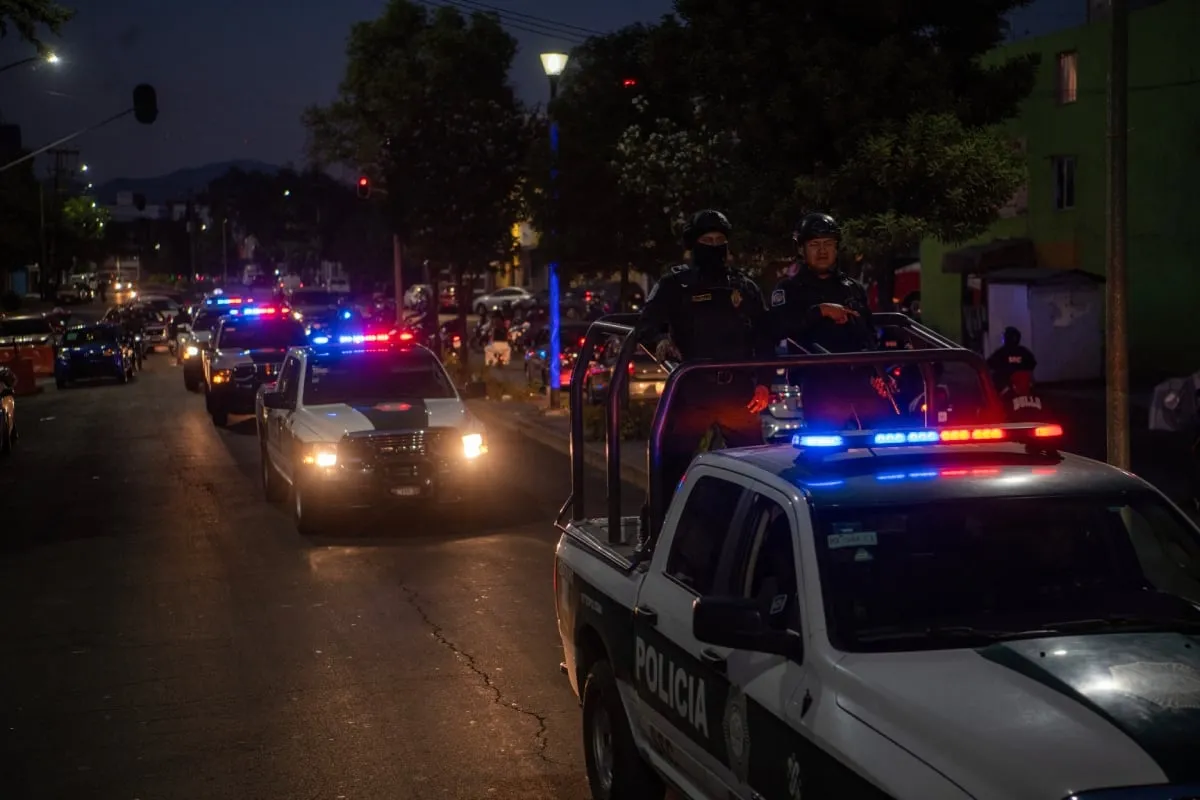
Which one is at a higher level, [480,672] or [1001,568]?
[1001,568]

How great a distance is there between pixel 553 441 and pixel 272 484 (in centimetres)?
728

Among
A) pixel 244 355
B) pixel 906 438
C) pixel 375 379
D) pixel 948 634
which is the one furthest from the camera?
pixel 244 355

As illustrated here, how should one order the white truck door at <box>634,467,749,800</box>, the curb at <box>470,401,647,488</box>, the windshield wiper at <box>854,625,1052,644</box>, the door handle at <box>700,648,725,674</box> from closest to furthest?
1. the windshield wiper at <box>854,625,1052,644</box>
2. the door handle at <box>700,648,725,674</box>
3. the white truck door at <box>634,467,749,800</box>
4. the curb at <box>470,401,647,488</box>

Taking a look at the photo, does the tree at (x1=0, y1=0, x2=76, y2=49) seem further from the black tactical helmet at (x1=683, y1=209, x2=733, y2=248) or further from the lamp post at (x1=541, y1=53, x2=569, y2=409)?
the black tactical helmet at (x1=683, y1=209, x2=733, y2=248)

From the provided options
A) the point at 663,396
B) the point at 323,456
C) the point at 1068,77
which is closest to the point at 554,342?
the point at 323,456

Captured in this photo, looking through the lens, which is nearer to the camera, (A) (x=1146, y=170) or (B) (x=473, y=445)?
(B) (x=473, y=445)

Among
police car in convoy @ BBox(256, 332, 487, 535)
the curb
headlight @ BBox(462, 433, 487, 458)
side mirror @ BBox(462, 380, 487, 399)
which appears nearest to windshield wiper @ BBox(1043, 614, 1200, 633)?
police car in convoy @ BBox(256, 332, 487, 535)

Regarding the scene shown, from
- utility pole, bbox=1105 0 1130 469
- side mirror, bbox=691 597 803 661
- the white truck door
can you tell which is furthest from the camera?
utility pole, bbox=1105 0 1130 469

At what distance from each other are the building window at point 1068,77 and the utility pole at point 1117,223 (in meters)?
25.5

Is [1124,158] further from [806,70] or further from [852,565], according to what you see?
[852,565]

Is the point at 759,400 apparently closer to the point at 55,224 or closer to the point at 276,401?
the point at 276,401

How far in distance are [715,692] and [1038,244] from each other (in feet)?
111

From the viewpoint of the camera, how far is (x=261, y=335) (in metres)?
28.6

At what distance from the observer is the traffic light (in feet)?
122
